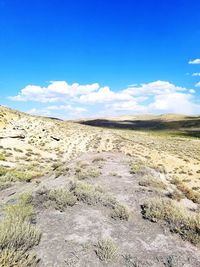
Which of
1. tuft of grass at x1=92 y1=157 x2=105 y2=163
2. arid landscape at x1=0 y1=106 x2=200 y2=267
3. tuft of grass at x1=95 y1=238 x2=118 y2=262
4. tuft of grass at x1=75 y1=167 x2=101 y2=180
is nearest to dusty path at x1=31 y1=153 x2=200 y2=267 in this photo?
arid landscape at x1=0 y1=106 x2=200 y2=267

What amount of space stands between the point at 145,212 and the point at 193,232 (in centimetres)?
197

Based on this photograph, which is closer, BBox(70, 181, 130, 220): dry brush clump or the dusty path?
the dusty path

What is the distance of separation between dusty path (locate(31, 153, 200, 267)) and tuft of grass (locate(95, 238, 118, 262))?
0.40 feet

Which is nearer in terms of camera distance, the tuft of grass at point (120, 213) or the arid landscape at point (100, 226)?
the arid landscape at point (100, 226)

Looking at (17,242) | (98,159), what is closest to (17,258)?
(17,242)

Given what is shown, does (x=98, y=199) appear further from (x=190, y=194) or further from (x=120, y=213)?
(x=190, y=194)

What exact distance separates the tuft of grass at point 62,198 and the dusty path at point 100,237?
234 millimetres

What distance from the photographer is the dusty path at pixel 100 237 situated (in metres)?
7.24

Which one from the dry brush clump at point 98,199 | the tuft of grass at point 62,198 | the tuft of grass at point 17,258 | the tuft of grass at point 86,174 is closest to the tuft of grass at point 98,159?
the tuft of grass at point 86,174

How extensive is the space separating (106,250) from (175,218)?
3.05m

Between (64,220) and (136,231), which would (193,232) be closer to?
(136,231)

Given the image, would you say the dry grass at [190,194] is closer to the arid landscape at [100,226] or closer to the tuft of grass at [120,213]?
the arid landscape at [100,226]

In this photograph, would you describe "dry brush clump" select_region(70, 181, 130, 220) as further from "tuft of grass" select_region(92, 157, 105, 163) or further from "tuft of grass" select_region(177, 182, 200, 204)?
"tuft of grass" select_region(92, 157, 105, 163)

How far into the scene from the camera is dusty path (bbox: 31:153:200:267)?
23.7 feet
